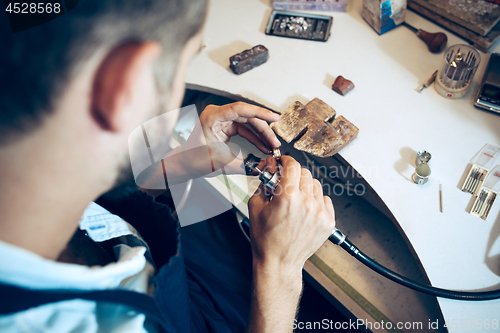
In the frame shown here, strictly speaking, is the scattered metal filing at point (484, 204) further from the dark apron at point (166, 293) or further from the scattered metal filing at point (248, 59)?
the scattered metal filing at point (248, 59)

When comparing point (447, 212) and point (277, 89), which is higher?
point (277, 89)

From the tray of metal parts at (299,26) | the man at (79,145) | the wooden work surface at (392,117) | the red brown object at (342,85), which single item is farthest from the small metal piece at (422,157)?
the man at (79,145)

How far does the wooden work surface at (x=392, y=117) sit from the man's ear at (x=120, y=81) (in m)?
0.56

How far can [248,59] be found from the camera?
97cm

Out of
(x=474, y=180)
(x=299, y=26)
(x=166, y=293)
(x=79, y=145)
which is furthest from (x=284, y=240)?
(x=299, y=26)

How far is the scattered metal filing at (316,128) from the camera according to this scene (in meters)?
0.81

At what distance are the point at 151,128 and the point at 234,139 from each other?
1.52 feet

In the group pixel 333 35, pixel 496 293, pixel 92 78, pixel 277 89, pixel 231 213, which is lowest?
pixel 231 213

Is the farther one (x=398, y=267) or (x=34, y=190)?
(x=398, y=267)

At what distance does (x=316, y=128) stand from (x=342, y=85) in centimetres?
20

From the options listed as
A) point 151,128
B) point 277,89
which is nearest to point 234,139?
point 277,89

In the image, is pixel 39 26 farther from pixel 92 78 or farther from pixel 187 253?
pixel 187 253

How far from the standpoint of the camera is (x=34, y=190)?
34 centimetres

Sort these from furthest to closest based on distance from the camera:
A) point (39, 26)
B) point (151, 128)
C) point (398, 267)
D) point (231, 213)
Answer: point (231, 213) → point (398, 267) → point (151, 128) → point (39, 26)
